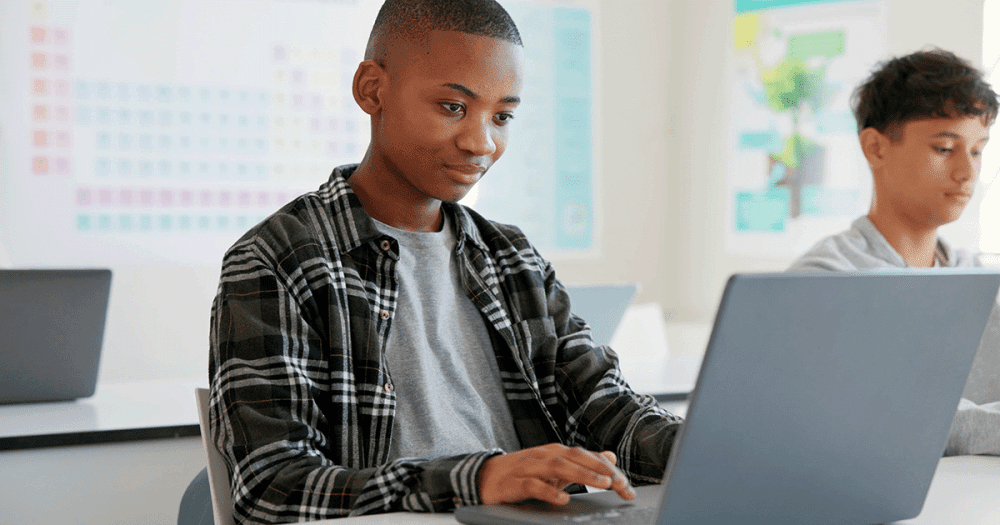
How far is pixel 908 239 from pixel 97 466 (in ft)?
4.26

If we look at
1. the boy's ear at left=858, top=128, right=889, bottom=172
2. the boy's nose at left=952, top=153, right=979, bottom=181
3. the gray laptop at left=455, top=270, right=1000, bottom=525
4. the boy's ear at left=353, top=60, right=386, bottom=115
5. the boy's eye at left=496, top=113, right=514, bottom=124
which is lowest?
the gray laptop at left=455, top=270, right=1000, bottom=525

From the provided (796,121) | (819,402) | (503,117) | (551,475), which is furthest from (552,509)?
(796,121)

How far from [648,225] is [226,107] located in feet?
6.06

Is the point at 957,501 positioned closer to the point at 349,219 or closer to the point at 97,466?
the point at 349,219

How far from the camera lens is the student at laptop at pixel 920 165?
1.43m

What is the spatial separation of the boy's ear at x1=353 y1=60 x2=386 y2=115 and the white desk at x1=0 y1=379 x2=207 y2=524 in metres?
0.69

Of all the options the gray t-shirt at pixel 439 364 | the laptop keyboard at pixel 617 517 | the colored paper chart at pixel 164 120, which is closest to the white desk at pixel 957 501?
the laptop keyboard at pixel 617 517

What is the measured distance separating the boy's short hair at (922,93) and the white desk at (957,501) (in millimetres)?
530

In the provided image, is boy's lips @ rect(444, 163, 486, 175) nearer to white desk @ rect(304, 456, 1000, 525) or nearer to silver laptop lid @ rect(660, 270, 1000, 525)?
white desk @ rect(304, 456, 1000, 525)

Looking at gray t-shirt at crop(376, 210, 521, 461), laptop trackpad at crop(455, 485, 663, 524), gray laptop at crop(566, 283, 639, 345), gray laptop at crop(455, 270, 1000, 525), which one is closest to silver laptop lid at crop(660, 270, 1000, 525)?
gray laptop at crop(455, 270, 1000, 525)

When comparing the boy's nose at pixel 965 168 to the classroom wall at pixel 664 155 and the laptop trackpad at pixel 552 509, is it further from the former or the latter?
the classroom wall at pixel 664 155

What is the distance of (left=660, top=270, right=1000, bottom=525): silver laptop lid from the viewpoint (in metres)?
0.63

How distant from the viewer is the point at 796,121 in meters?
3.78

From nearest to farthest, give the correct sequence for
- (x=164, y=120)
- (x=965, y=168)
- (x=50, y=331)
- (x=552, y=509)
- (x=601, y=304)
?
(x=552, y=509) → (x=965, y=168) → (x=50, y=331) → (x=601, y=304) → (x=164, y=120)
